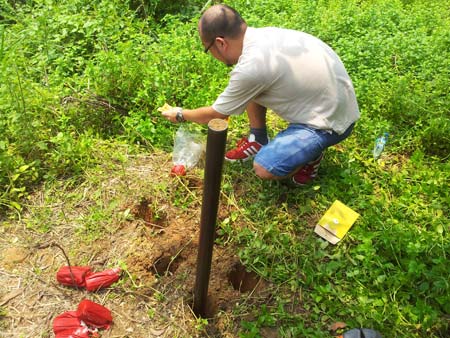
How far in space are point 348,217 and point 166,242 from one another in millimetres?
1281

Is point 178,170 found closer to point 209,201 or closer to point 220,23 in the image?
point 220,23

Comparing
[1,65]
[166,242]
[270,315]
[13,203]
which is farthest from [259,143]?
[1,65]

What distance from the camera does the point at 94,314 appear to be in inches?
86.0

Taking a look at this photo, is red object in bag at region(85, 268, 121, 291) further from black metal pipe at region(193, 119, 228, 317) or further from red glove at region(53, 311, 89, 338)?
black metal pipe at region(193, 119, 228, 317)

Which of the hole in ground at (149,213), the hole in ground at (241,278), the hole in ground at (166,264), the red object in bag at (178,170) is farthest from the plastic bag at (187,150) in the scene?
the hole in ground at (241,278)

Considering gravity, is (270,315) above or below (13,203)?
below

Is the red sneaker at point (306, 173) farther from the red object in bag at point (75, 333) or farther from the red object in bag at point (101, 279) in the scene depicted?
the red object in bag at point (75, 333)

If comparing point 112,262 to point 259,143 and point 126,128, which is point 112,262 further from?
point 259,143

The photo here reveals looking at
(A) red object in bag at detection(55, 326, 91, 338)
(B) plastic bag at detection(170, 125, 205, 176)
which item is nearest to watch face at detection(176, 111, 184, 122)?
(B) plastic bag at detection(170, 125, 205, 176)

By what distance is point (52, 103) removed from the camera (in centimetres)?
323

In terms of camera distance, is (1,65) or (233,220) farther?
(1,65)

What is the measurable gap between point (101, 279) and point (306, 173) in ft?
5.37

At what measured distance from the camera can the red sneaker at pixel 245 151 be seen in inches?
124

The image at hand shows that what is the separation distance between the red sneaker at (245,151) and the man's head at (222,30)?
812mm
